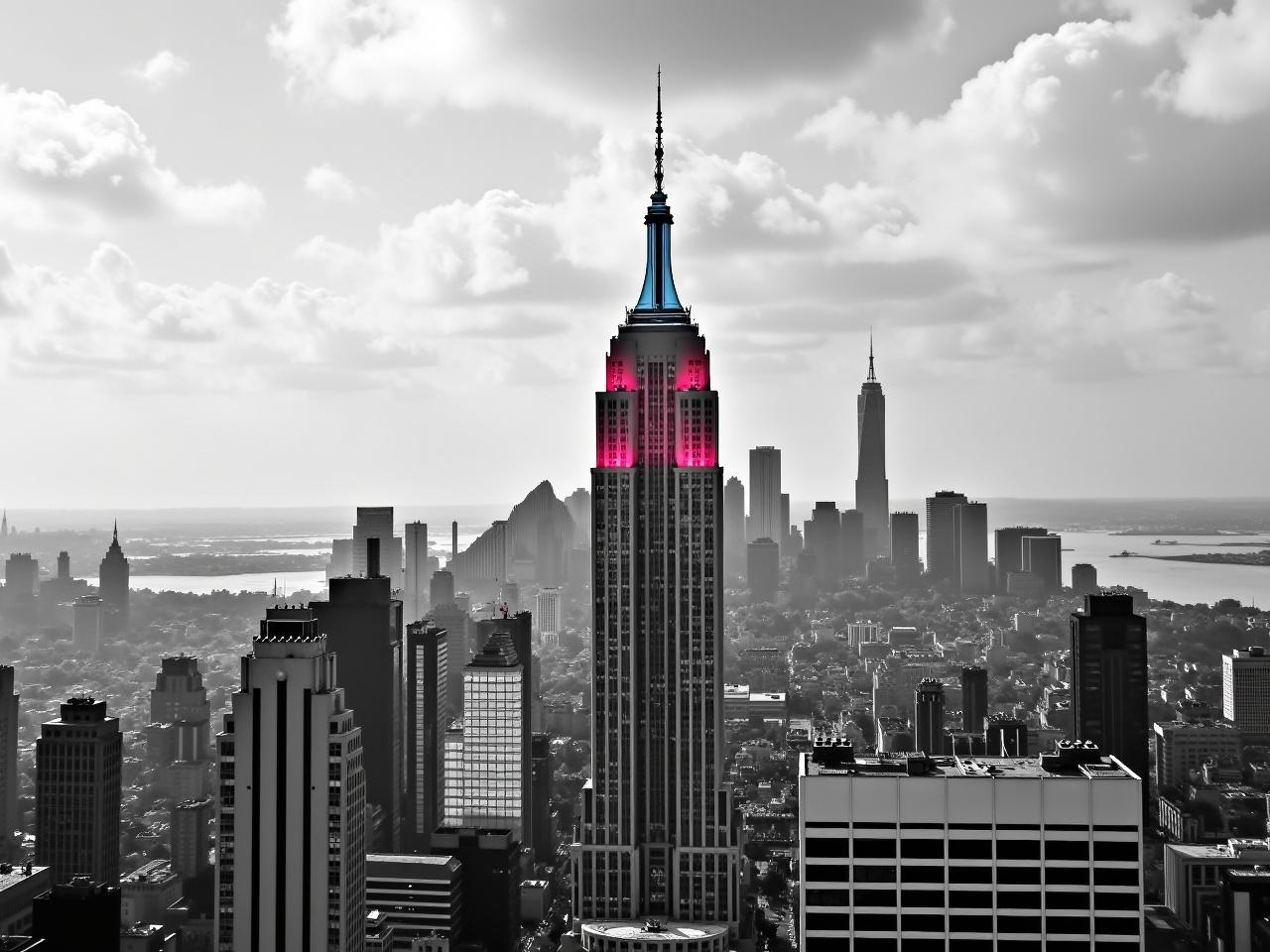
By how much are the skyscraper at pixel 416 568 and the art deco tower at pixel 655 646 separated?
25.1 m

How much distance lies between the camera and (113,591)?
56062 mm

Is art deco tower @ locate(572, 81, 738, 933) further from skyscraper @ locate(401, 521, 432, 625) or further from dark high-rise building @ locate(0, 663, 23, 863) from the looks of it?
skyscraper @ locate(401, 521, 432, 625)

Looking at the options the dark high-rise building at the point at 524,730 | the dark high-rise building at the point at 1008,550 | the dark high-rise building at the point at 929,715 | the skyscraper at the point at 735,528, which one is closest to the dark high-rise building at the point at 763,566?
the skyscraper at the point at 735,528

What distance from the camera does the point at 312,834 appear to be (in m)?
19.0

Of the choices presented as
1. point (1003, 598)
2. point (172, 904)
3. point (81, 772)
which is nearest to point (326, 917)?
point (172, 904)

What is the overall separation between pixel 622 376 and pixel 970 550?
1969 inches

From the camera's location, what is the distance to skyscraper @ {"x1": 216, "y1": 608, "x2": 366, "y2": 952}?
62.3 feet

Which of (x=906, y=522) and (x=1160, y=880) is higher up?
(x=906, y=522)

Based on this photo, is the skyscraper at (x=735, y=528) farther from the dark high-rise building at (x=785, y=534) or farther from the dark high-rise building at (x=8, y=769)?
the dark high-rise building at (x=8, y=769)

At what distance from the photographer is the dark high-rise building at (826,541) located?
86.9 metres

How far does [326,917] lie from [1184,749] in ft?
107

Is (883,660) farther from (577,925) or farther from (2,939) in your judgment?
(2,939)

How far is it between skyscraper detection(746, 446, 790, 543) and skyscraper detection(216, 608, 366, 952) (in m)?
52.7

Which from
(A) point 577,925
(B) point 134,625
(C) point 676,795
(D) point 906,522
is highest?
(D) point 906,522
